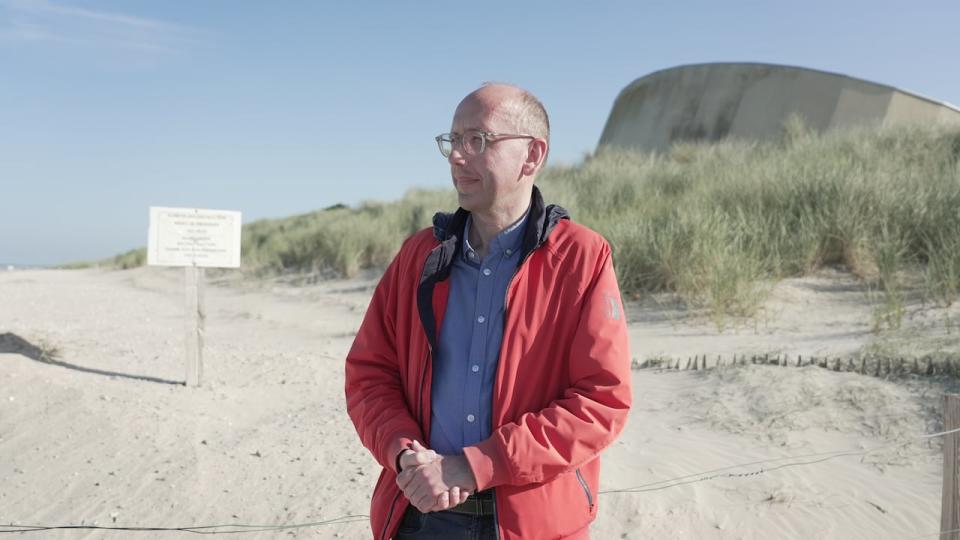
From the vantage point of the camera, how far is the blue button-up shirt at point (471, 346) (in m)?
1.95

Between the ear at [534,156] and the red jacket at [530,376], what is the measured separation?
0.27 ft

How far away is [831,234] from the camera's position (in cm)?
898

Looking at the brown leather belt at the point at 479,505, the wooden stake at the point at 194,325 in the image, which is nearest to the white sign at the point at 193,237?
the wooden stake at the point at 194,325

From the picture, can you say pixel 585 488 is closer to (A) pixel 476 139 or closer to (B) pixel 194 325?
(A) pixel 476 139

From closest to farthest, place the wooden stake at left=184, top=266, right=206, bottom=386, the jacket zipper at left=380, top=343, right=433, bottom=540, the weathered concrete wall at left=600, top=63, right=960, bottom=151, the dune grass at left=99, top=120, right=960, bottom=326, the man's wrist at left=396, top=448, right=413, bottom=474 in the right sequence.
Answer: the man's wrist at left=396, top=448, right=413, bottom=474, the jacket zipper at left=380, top=343, right=433, bottom=540, the wooden stake at left=184, top=266, right=206, bottom=386, the dune grass at left=99, top=120, right=960, bottom=326, the weathered concrete wall at left=600, top=63, right=960, bottom=151

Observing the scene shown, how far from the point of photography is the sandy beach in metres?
3.81

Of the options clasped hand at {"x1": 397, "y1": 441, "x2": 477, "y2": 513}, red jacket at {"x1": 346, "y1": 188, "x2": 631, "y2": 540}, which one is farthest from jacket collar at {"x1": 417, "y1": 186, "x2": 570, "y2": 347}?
clasped hand at {"x1": 397, "y1": 441, "x2": 477, "y2": 513}

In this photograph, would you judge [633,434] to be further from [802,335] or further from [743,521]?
[802,335]

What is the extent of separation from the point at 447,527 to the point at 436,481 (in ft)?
0.68

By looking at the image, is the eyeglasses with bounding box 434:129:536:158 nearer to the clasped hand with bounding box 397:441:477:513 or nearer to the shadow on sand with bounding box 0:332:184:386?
the clasped hand with bounding box 397:441:477:513

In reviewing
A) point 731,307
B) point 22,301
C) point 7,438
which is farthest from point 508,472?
point 22,301

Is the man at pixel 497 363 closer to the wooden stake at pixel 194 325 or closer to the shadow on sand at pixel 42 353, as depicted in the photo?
the wooden stake at pixel 194 325

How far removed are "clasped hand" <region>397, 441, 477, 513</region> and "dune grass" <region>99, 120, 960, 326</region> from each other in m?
5.45

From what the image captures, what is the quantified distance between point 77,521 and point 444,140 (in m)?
3.29
